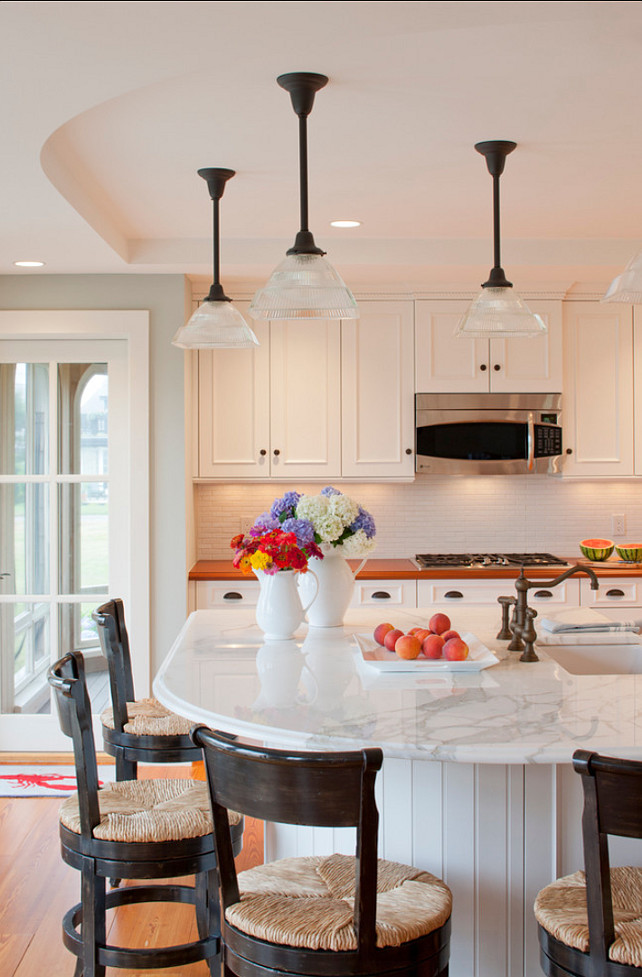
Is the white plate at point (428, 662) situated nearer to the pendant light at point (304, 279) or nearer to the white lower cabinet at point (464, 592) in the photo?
the pendant light at point (304, 279)

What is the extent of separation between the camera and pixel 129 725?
2822 mm

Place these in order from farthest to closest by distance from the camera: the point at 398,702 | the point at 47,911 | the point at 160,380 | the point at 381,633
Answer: the point at 160,380 < the point at 47,911 < the point at 381,633 < the point at 398,702

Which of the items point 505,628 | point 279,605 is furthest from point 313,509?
point 505,628

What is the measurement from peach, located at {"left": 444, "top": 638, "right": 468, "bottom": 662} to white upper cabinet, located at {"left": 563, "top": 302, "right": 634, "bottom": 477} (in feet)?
8.68

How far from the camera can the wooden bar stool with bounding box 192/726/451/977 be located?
1532mm

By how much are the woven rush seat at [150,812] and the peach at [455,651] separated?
0.70 meters

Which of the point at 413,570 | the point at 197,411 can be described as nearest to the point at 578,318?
the point at 413,570

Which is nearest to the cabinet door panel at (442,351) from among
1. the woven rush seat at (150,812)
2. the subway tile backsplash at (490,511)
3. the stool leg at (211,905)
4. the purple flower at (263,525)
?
the subway tile backsplash at (490,511)

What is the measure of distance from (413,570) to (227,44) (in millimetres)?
3097

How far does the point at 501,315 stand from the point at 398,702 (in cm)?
130

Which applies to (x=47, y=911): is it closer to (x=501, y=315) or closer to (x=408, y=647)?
(x=408, y=647)

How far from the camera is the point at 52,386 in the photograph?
4.56 m

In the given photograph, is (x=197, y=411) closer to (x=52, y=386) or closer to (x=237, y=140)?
(x=52, y=386)

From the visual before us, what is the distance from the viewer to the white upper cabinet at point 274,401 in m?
4.78
